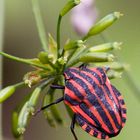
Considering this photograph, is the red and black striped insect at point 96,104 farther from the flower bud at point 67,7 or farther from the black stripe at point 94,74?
the flower bud at point 67,7

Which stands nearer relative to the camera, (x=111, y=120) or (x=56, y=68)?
(x=111, y=120)

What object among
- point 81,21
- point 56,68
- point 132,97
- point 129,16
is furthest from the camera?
point 129,16

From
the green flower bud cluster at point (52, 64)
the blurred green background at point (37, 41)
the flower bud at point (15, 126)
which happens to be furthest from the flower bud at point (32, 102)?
the blurred green background at point (37, 41)

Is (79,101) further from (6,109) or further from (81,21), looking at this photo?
(6,109)

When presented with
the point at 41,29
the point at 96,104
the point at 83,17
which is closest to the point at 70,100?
the point at 96,104

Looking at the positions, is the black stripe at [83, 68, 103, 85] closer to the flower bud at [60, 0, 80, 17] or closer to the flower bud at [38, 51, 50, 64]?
the flower bud at [38, 51, 50, 64]

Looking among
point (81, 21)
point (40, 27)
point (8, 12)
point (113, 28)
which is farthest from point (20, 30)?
point (40, 27)

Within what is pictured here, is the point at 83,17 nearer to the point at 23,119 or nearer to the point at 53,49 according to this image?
the point at 53,49
